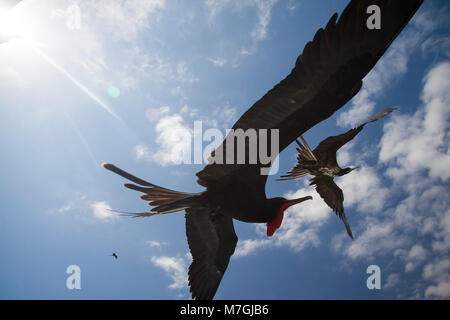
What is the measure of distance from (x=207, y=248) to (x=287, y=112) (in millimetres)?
2926

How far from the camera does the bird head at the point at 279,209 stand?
3.40 metres

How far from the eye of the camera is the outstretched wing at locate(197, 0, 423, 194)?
1896mm

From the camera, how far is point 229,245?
13.6ft

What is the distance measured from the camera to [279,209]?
11.2ft

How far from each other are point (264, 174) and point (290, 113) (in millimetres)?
948

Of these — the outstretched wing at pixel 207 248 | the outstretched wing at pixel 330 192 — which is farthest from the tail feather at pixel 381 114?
the outstretched wing at pixel 207 248

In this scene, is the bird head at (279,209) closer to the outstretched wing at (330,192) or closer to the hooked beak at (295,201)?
the hooked beak at (295,201)

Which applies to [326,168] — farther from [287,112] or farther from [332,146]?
[287,112]

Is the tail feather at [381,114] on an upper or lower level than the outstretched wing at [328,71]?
upper

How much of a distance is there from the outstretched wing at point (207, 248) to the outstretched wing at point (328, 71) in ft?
6.54

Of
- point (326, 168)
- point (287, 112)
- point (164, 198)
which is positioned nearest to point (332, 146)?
point (326, 168)

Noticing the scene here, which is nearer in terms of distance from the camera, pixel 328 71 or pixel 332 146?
pixel 328 71

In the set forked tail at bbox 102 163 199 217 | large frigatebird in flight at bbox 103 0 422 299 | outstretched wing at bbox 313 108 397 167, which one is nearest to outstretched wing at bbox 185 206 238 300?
large frigatebird in flight at bbox 103 0 422 299
